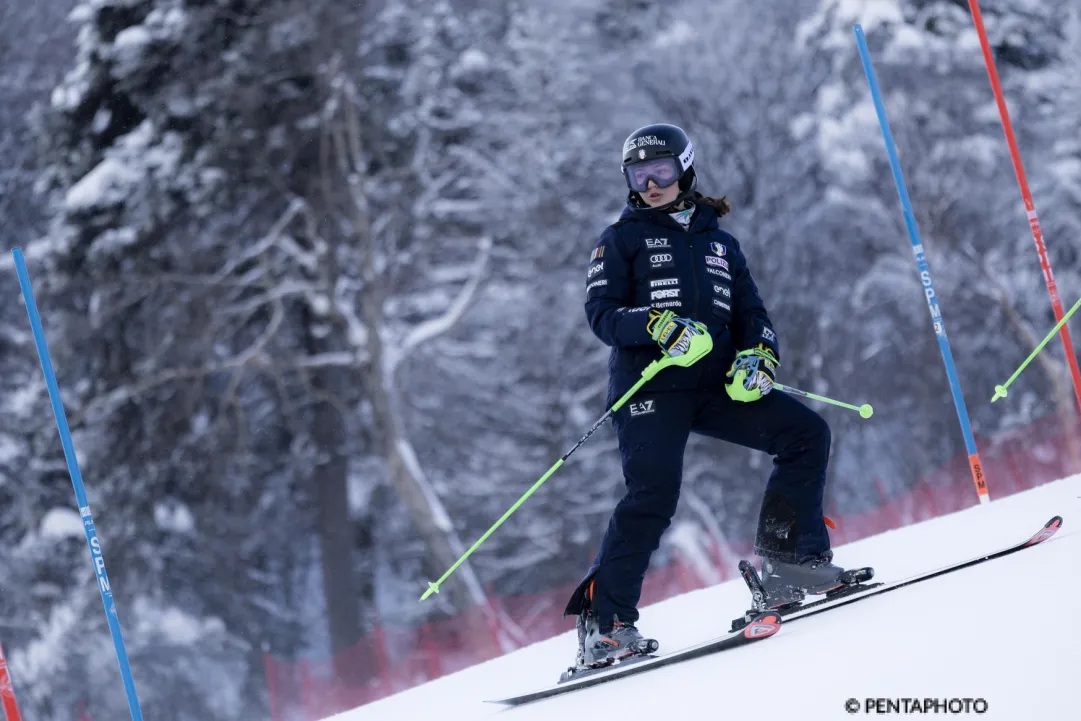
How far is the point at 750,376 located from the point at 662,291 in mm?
360

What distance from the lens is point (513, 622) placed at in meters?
14.6

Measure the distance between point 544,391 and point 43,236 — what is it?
21.6 feet

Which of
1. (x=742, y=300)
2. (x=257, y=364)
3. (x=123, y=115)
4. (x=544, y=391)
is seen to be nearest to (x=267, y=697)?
(x=257, y=364)

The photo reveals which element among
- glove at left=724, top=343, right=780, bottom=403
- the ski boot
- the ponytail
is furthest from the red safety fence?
the ski boot

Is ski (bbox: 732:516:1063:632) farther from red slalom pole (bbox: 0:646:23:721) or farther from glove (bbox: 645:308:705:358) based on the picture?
red slalom pole (bbox: 0:646:23:721)

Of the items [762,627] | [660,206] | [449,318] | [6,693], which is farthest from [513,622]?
[762,627]

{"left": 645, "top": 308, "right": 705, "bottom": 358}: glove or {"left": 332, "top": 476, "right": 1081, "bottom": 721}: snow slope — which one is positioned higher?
{"left": 645, "top": 308, "right": 705, "bottom": 358}: glove

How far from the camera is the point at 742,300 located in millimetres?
3617

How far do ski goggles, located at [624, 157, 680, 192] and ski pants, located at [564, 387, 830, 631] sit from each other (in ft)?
2.11

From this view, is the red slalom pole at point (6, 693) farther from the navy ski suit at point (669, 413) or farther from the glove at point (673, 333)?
the glove at point (673, 333)

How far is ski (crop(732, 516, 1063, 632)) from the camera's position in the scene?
3238 mm

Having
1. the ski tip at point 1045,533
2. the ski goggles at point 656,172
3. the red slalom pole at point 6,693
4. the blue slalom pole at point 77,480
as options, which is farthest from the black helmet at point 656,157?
the red slalom pole at point 6,693

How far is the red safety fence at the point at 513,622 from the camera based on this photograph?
13.9m

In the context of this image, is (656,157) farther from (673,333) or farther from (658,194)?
(673,333)
